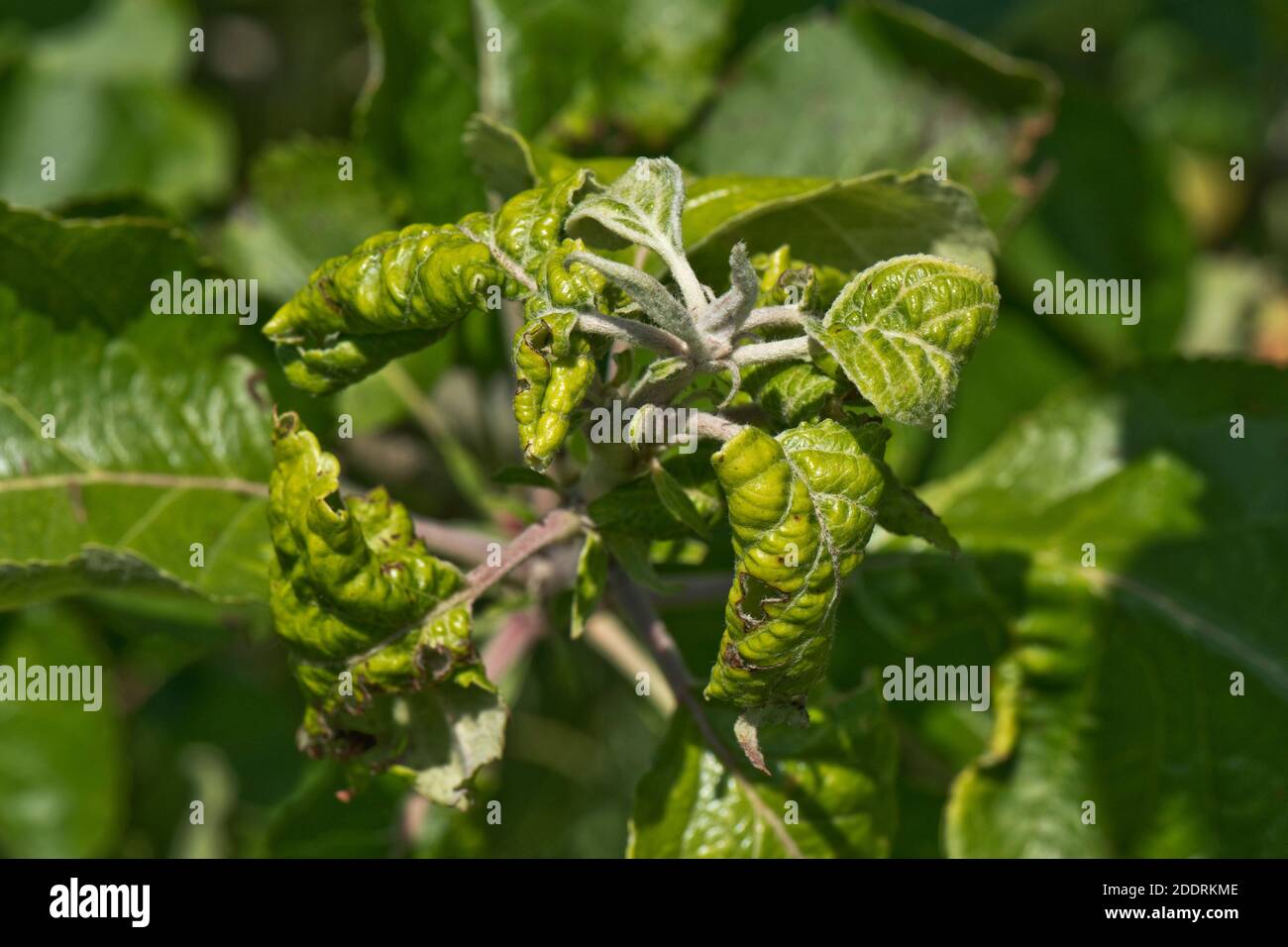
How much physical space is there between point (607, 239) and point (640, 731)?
293 cm

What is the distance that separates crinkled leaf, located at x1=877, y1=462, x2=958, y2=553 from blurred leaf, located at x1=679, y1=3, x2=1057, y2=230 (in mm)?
1172

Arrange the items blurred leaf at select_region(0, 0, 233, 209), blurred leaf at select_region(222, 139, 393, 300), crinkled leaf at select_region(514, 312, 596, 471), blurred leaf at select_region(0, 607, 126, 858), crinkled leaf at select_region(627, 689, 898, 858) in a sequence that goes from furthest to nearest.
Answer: blurred leaf at select_region(0, 0, 233, 209) → blurred leaf at select_region(0, 607, 126, 858) → blurred leaf at select_region(222, 139, 393, 300) → crinkled leaf at select_region(627, 689, 898, 858) → crinkled leaf at select_region(514, 312, 596, 471)

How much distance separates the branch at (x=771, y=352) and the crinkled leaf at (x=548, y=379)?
0.67ft

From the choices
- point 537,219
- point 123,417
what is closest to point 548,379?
point 537,219

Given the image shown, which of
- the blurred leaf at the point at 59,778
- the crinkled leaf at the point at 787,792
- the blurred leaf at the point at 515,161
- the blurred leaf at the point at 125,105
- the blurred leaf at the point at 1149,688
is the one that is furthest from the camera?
the blurred leaf at the point at 125,105

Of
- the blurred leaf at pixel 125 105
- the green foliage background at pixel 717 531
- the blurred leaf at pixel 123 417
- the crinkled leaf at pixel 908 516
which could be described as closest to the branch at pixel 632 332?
the crinkled leaf at pixel 908 516

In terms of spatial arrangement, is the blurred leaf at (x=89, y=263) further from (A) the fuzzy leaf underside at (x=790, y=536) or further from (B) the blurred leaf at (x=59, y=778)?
(B) the blurred leaf at (x=59, y=778)

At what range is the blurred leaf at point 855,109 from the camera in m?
2.84

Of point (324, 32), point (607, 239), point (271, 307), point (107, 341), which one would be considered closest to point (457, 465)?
point (271, 307)

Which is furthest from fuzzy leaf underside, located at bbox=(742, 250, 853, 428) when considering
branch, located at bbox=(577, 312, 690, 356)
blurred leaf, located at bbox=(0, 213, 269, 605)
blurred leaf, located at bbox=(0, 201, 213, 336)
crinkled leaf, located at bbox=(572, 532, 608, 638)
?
blurred leaf, located at bbox=(0, 201, 213, 336)

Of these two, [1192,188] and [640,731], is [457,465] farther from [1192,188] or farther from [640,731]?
[1192,188]

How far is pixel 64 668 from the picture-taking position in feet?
11.3

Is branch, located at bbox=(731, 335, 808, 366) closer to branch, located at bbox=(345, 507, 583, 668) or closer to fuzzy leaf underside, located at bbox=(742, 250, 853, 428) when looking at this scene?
fuzzy leaf underside, located at bbox=(742, 250, 853, 428)

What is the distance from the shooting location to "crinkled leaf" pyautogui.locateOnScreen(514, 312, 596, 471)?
1616mm
